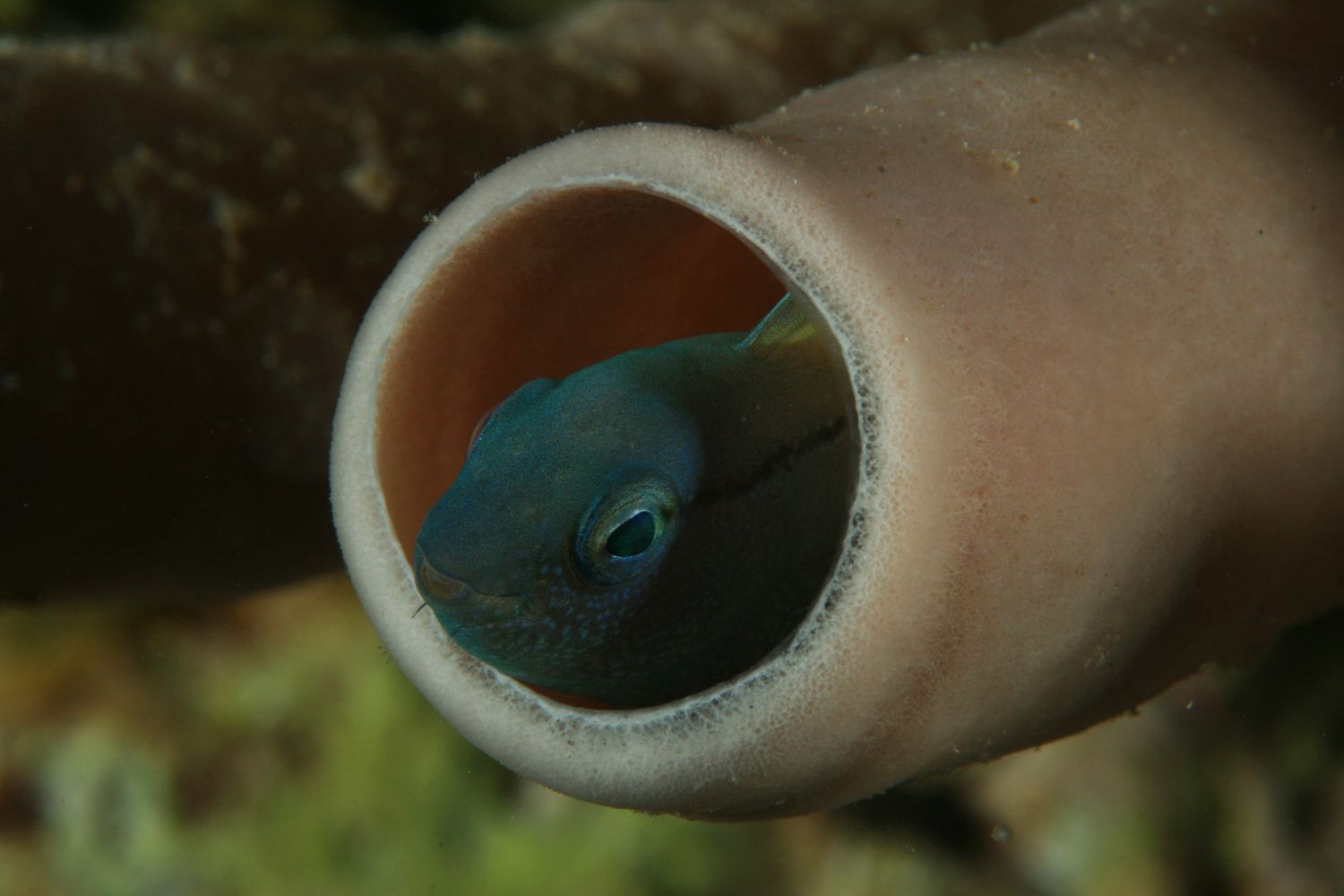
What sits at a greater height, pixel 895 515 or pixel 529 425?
pixel 895 515

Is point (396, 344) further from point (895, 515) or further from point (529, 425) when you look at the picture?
point (895, 515)

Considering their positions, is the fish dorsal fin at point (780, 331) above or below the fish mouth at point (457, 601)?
above

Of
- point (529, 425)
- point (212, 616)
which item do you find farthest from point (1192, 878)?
point (212, 616)

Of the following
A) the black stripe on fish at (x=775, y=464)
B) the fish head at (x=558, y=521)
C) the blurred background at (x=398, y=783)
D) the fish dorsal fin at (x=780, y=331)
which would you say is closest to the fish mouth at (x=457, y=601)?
the fish head at (x=558, y=521)

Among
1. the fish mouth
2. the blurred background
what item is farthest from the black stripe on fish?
the blurred background

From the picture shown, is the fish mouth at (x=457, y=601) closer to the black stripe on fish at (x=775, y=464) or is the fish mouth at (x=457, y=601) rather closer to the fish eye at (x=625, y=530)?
the fish eye at (x=625, y=530)

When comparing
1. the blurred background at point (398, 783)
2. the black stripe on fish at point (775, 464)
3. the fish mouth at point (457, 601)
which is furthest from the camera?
the blurred background at point (398, 783)

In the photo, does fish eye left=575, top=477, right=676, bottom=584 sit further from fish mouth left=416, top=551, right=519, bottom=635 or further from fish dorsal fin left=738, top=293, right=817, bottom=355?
fish dorsal fin left=738, top=293, right=817, bottom=355
